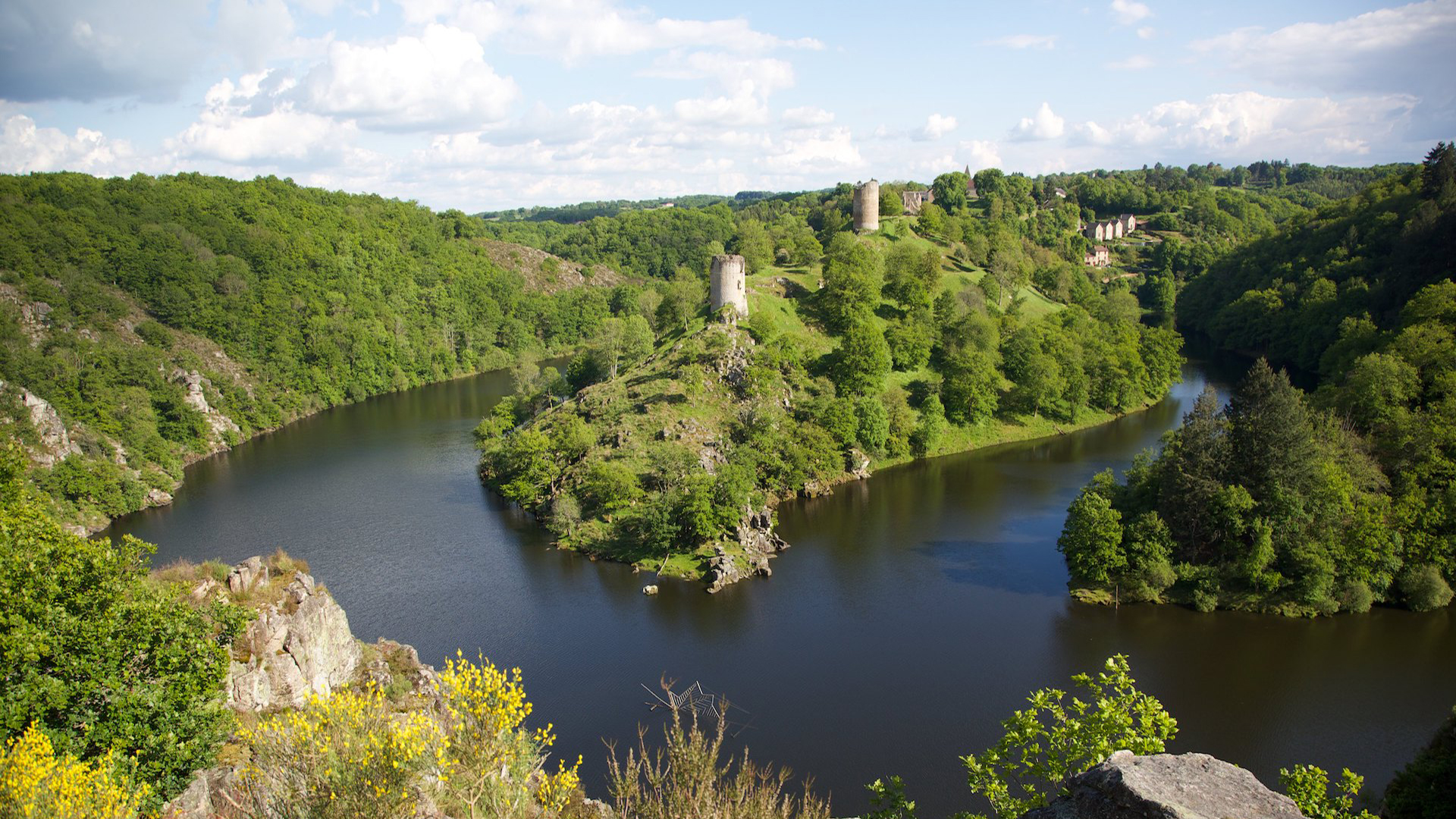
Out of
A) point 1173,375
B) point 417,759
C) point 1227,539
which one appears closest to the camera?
point 417,759

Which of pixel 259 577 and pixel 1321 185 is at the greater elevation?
pixel 1321 185

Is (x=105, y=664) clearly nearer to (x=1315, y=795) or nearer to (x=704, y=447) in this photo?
(x=1315, y=795)

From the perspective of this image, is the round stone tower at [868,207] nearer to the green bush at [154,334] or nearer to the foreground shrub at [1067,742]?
the green bush at [154,334]

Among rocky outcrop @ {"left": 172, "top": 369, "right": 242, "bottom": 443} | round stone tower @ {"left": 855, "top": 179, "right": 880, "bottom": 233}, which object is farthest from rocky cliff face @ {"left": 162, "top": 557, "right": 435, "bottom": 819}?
round stone tower @ {"left": 855, "top": 179, "right": 880, "bottom": 233}

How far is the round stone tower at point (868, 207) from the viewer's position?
78.0 metres

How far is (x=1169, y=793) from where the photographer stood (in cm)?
907

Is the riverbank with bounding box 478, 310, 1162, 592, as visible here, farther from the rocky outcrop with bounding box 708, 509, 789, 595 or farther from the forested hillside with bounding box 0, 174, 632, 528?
the forested hillside with bounding box 0, 174, 632, 528

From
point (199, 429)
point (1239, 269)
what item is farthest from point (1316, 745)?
point (1239, 269)

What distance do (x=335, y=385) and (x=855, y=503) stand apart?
→ 189 ft

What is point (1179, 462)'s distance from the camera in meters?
33.6

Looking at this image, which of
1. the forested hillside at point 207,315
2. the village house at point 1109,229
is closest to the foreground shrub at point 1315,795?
the forested hillside at point 207,315

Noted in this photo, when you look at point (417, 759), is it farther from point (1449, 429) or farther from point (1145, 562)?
point (1449, 429)

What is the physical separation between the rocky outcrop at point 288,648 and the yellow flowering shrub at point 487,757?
27.2ft

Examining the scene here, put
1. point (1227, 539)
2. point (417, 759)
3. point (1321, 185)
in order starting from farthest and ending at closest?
point (1321, 185)
point (1227, 539)
point (417, 759)
